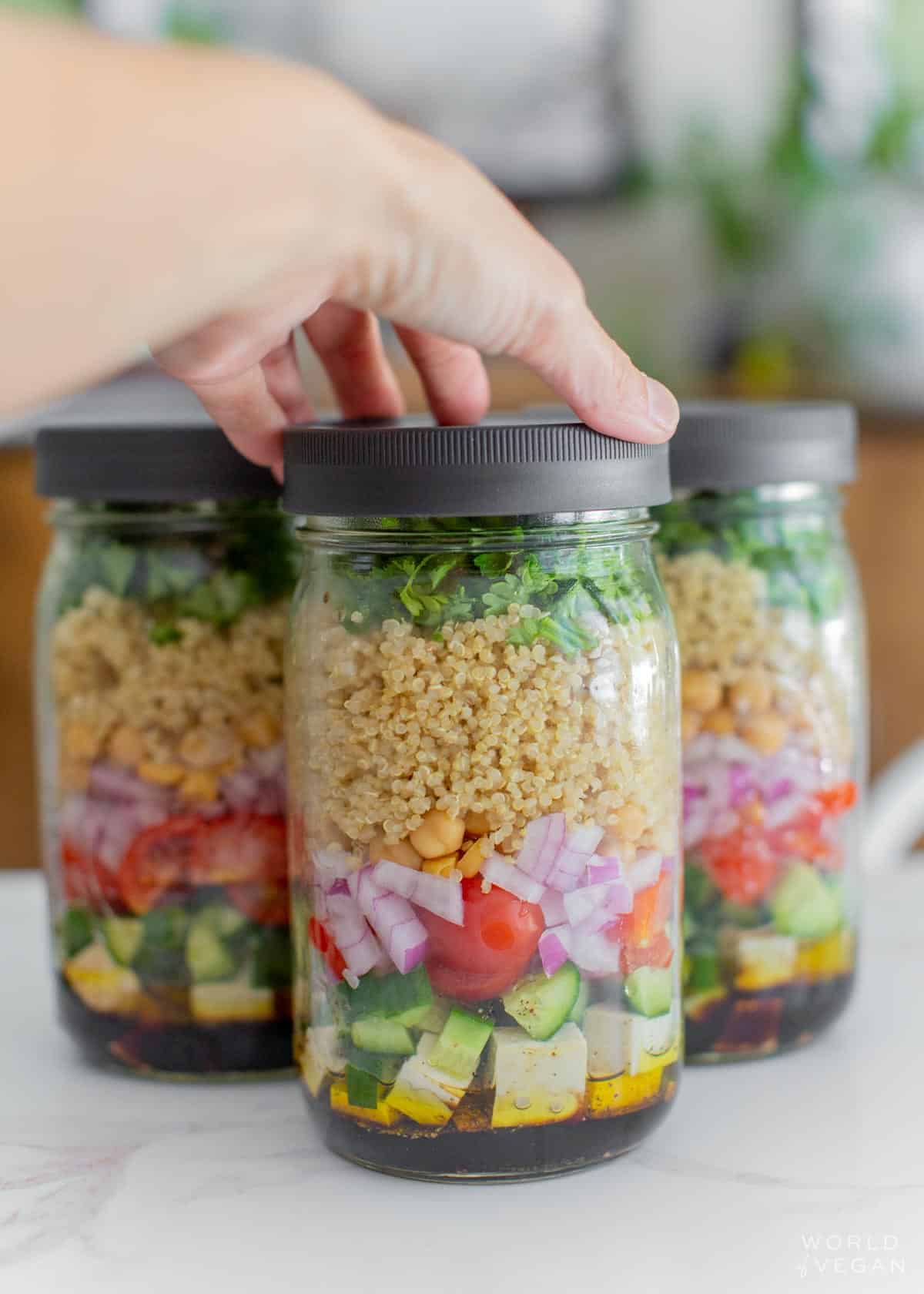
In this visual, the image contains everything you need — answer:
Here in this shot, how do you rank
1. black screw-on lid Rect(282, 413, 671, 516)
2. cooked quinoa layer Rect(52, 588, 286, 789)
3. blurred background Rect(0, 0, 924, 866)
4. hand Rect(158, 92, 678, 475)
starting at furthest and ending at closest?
1. blurred background Rect(0, 0, 924, 866)
2. cooked quinoa layer Rect(52, 588, 286, 789)
3. black screw-on lid Rect(282, 413, 671, 516)
4. hand Rect(158, 92, 678, 475)

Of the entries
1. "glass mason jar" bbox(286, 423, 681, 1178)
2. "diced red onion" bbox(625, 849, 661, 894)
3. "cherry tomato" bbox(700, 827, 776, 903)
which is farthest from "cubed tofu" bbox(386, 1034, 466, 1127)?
"cherry tomato" bbox(700, 827, 776, 903)

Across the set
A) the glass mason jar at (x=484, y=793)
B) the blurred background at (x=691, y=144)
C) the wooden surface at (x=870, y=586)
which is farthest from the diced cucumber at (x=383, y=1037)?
the blurred background at (x=691, y=144)

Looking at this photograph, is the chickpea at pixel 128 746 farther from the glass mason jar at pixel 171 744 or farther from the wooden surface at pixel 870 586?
the wooden surface at pixel 870 586

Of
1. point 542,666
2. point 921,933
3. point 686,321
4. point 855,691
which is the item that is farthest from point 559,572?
point 686,321

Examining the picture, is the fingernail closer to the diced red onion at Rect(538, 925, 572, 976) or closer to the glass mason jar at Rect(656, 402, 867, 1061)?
the glass mason jar at Rect(656, 402, 867, 1061)

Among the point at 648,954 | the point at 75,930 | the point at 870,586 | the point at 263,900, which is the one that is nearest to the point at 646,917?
the point at 648,954

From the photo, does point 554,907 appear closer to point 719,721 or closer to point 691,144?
point 719,721
